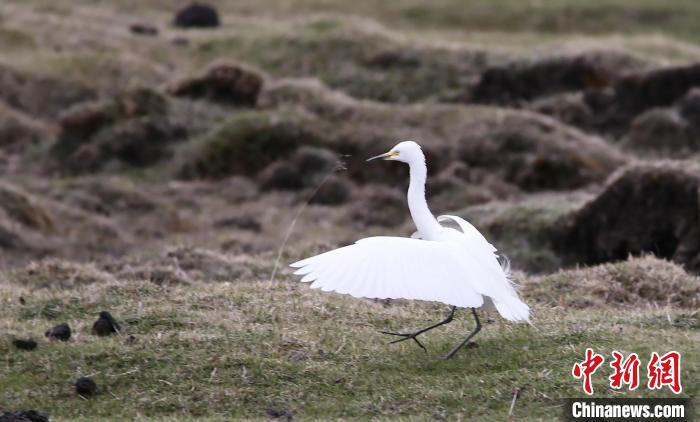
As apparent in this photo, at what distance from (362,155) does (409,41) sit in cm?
908

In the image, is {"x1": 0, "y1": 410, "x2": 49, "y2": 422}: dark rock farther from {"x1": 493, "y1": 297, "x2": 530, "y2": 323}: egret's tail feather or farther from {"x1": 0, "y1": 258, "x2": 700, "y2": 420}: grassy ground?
{"x1": 493, "y1": 297, "x2": 530, "y2": 323}: egret's tail feather

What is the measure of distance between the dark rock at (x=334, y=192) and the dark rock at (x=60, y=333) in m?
14.3

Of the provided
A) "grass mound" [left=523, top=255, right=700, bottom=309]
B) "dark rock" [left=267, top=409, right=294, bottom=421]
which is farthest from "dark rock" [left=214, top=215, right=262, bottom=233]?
"dark rock" [left=267, top=409, right=294, bottom=421]

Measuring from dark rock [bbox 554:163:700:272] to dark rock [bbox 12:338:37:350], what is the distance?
946 centimetres

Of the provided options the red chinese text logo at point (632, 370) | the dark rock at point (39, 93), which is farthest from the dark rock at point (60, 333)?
the dark rock at point (39, 93)

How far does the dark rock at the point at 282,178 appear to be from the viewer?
23.9 metres

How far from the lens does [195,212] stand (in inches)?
880

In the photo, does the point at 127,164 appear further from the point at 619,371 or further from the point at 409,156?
the point at 619,371

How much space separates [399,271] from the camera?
8.20 metres

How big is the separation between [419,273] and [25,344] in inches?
126

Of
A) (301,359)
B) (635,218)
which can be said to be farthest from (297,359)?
(635,218)

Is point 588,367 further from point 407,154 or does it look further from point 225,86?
point 225,86

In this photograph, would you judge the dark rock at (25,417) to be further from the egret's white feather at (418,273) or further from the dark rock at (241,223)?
the dark rock at (241,223)

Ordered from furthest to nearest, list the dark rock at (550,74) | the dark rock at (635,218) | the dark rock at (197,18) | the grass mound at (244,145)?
the dark rock at (197,18)
the dark rock at (550,74)
the grass mound at (244,145)
the dark rock at (635,218)
